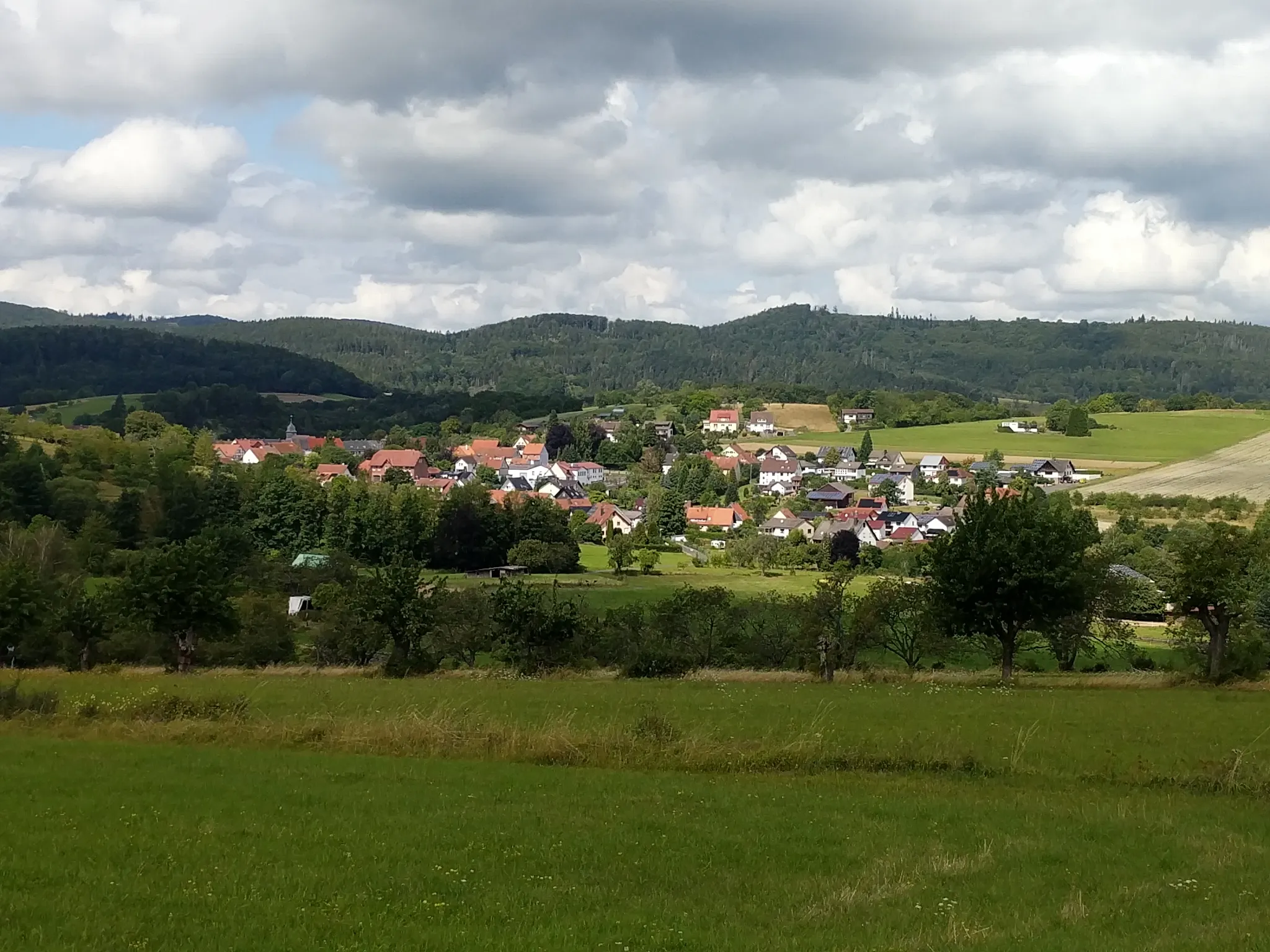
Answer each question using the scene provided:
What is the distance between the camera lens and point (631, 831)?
12406mm

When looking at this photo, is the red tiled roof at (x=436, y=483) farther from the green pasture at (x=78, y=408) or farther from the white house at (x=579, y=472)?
the green pasture at (x=78, y=408)

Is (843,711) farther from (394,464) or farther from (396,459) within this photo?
(396,459)

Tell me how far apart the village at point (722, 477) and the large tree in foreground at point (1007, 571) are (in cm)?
5683

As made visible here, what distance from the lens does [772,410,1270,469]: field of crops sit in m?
141

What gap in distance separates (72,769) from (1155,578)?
67.7 meters

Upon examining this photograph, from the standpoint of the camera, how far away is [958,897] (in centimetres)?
1002

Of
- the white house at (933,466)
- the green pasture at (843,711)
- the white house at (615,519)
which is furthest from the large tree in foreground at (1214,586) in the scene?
the white house at (933,466)

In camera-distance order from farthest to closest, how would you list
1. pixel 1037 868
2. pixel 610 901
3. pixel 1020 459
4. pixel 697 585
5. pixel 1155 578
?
pixel 1020 459, pixel 697 585, pixel 1155 578, pixel 1037 868, pixel 610 901

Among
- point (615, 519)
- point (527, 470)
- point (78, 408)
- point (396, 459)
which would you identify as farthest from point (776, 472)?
Result: point (78, 408)

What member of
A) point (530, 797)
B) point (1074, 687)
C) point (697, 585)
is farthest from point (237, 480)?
point (530, 797)

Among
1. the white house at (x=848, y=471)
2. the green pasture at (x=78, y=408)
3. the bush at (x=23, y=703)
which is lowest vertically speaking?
the white house at (x=848, y=471)

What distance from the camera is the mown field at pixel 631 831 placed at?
8.79 metres

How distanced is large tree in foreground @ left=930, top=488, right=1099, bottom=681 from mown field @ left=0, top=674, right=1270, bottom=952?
1176 centimetres

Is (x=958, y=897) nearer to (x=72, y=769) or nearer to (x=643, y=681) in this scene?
(x=72, y=769)
